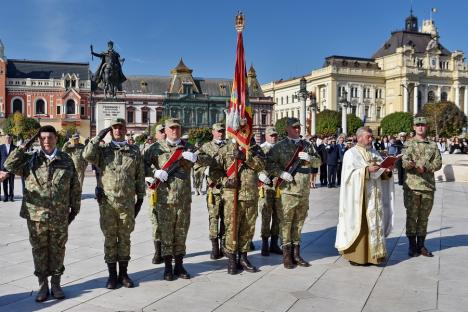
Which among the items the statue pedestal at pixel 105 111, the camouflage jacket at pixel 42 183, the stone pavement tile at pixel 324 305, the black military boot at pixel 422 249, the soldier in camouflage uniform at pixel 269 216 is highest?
the statue pedestal at pixel 105 111

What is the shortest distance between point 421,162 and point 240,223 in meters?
2.84

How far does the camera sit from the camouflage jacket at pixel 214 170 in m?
6.35

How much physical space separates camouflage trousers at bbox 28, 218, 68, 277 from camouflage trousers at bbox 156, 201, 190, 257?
1116mm

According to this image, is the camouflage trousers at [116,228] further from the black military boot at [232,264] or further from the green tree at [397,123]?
the green tree at [397,123]

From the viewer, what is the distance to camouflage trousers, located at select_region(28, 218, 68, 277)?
4977mm

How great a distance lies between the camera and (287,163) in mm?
6469

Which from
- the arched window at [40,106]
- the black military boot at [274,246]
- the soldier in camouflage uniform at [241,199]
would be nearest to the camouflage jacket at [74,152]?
the black military boot at [274,246]

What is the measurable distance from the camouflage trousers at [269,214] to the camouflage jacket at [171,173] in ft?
5.04

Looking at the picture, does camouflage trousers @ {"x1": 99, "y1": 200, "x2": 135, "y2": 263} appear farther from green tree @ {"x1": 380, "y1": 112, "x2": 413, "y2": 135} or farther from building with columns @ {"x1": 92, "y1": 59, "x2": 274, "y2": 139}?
building with columns @ {"x1": 92, "y1": 59, "x2": 274, "y2": 139}

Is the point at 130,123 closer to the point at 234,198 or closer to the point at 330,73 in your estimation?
the point at 330,73

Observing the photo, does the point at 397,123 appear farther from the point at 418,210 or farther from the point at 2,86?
the point at 418,210

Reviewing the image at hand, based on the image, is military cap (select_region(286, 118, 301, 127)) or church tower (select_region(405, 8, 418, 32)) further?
church tower (select_region(405, 8, 418, 32))

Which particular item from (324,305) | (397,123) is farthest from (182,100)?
(324,305)

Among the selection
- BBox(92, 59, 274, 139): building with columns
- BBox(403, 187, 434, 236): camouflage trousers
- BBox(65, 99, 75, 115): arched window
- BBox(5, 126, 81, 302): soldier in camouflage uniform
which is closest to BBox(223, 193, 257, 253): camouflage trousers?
BBox(5, 126, 81, 302): soldier in camouflage uniform
